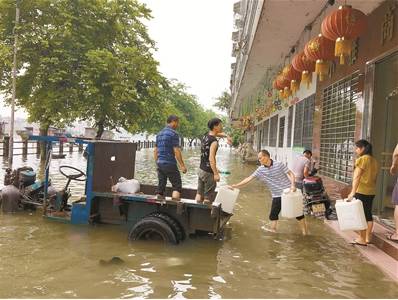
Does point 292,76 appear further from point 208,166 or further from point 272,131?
point 272,131

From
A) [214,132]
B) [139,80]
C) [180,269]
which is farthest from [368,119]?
[139,80]

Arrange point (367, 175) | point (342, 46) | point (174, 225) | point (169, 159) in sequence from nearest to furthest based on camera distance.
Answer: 1. point (174, 225)
2. point (367, 175)
3. point (169, 159)
4. point (342, 46)

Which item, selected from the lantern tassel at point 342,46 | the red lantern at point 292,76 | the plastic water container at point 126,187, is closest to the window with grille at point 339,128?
the red lantern at point 292,76

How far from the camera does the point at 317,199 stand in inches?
361

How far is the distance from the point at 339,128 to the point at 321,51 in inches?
108

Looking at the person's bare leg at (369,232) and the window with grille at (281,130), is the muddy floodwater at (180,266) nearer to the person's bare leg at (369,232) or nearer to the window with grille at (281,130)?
the person's bare leg at (369,232)

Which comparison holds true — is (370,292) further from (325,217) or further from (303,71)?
(303,71)

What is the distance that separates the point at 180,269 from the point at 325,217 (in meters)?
4.91

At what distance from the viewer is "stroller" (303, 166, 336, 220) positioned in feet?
29.9

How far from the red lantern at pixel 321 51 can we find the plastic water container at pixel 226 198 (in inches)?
148

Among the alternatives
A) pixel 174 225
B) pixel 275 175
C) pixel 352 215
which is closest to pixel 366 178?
pixel 352 215

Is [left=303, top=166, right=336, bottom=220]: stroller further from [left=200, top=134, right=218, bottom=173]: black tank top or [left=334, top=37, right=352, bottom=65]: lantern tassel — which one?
[left=200, top=134, right=218, bottom=173]: black tank top

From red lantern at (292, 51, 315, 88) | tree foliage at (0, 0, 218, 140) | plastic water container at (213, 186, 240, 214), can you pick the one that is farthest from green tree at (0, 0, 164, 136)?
plastic water container at (213, 186, 240, 214)

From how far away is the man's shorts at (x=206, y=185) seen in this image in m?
6.91
